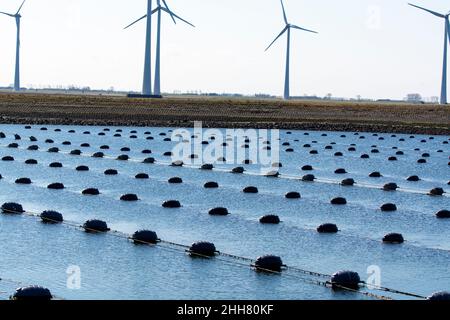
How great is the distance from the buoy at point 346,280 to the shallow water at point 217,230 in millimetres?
386

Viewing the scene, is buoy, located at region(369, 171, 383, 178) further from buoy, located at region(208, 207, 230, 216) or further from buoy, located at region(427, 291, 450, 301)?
buoy, located at region(427, 291, 450, 301)

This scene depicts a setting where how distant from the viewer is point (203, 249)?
22.7 meters

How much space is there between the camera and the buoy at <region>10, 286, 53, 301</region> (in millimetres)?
17047

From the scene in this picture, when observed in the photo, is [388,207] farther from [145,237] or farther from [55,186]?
[55,186]

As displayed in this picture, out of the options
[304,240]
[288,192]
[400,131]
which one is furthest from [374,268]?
[400,131]

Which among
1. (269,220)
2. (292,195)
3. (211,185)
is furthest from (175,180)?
(269,220)

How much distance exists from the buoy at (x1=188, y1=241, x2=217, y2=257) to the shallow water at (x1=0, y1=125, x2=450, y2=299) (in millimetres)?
305

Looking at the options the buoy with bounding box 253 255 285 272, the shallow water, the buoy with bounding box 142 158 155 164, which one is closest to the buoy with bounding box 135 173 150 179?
the shallow water

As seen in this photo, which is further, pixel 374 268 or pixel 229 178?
pixel 229 178

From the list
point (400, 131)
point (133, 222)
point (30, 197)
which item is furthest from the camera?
point (400, 131)

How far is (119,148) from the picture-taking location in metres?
58.6

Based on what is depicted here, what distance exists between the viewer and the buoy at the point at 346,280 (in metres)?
19.6

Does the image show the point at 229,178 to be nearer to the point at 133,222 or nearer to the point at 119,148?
the point at 133,222
